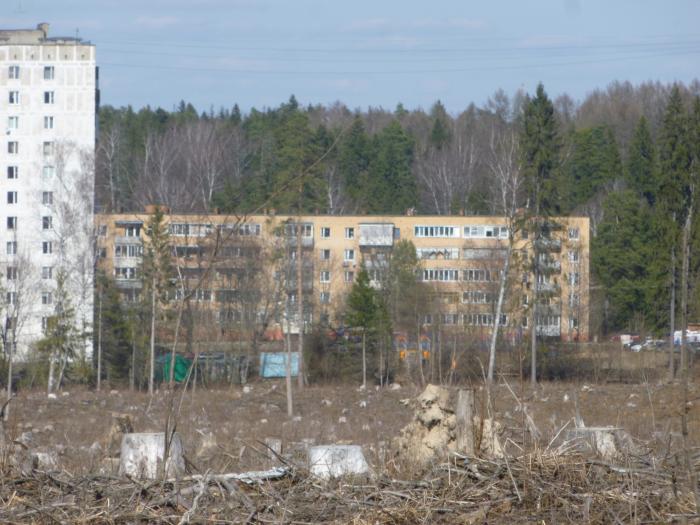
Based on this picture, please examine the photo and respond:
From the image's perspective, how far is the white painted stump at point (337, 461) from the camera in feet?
21.4

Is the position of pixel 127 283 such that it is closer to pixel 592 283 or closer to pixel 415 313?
pixel 415 313

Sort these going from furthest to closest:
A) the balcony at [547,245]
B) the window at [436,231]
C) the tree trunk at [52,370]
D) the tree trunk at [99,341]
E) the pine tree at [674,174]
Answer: the window at [436,231]
the tree trunk at [99,341]
the pine tree at [674,174]
the balcony at [547,245]
the tree trunk at [52,370]

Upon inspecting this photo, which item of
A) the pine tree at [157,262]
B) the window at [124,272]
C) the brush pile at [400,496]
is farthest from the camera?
the window at [124,272]

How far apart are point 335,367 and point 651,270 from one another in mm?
14572

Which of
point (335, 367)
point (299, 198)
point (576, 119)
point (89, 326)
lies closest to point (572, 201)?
point (576, 119)

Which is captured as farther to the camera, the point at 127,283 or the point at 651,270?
the point at 127,283

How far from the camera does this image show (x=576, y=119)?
301 feet

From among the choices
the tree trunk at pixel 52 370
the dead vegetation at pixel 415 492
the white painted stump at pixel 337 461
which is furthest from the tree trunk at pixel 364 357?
the dead vegetation at pixel 415 492

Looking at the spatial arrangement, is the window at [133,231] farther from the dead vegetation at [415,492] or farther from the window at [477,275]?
the dead vegetation at [415,492]

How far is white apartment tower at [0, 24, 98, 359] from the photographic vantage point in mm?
48406

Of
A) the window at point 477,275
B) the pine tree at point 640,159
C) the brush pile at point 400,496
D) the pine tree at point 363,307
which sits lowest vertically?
the brush pile at point 400,496

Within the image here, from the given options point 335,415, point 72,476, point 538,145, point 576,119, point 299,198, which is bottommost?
point 335,415

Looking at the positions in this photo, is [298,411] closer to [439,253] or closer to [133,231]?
[133,231]

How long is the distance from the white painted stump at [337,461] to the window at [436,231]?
50.5 metres
